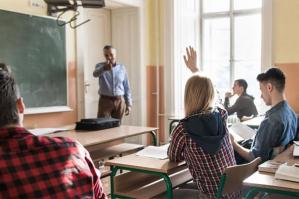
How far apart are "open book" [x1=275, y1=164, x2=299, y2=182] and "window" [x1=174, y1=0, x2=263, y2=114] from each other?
13.8 ft

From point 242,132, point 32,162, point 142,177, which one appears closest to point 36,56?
point 142,177

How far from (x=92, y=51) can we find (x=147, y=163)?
3658mm

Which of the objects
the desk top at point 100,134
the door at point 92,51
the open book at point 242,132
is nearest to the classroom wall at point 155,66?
the door at point 92,51

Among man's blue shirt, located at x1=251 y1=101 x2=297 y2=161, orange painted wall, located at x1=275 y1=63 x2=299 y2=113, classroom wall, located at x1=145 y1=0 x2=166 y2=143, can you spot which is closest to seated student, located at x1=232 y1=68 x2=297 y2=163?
man's blue shirt, located at x1=251 y1=101 x2=297 y2=161

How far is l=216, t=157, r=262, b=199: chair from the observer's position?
207 centimetres

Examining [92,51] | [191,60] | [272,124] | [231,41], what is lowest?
[272,124]

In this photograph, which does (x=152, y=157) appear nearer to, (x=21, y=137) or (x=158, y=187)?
(x=158, y=187)

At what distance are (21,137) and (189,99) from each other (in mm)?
1297

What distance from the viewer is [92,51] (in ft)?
18.7

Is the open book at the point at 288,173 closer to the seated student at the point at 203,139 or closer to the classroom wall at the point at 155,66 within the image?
the seated student at the point at 203,139

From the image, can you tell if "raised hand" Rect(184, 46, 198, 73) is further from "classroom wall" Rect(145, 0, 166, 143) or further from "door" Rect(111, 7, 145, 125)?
"classroom wall" Rect(145, 0, 166, 143)

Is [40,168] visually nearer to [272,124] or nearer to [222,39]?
[272,124]

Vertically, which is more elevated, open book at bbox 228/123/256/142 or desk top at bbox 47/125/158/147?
open book at bbox 228/123/256/142

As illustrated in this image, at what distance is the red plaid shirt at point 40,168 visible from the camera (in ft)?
3.66
